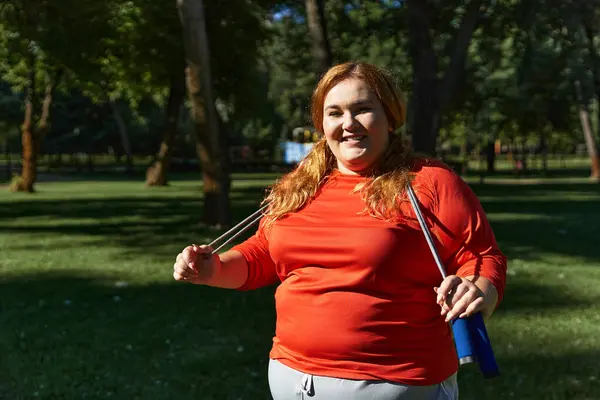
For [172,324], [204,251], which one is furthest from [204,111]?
[204,251]

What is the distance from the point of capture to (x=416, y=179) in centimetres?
249

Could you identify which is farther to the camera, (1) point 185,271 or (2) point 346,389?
(1) point 185,271

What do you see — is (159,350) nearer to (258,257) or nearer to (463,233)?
(258,257)

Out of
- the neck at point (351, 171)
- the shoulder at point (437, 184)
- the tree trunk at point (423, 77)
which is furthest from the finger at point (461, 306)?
the tree trunk at point (423, 77)

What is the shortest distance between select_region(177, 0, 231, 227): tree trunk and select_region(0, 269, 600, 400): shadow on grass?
6.76 metres

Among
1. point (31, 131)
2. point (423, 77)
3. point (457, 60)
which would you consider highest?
point (457, 60)

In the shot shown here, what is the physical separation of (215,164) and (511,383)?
431 inches

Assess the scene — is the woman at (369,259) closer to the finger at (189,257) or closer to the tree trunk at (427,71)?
the finger at (189,257)

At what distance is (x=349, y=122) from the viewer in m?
2.51

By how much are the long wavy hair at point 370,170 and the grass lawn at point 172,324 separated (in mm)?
3345

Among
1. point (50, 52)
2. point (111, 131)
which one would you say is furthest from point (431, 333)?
point (111, 131)

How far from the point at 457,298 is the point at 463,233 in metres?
0.27

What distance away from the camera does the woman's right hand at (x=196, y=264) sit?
8.75 ft

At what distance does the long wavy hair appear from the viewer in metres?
2.44
